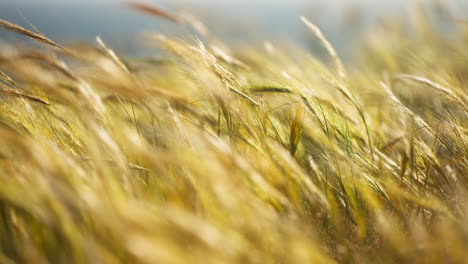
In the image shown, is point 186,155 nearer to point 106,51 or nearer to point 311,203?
point 311,203

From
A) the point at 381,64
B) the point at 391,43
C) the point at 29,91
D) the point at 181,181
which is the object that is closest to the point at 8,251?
the point at 181,181

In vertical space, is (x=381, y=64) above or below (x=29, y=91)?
above

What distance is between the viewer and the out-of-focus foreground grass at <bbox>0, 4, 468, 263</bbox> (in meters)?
0.46

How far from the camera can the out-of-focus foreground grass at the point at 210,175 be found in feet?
1.51

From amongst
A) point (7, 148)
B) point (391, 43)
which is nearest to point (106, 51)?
point (7, 148)

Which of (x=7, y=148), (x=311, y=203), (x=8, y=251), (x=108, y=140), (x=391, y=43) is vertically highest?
(x=391, y=43)

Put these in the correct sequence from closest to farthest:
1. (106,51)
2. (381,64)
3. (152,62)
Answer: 1. (106,51)
2. (152,62)
3. (381,64)

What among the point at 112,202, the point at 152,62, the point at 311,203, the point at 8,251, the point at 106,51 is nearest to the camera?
the point at 112,202

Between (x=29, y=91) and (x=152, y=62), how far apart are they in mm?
408

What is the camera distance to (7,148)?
0.62m

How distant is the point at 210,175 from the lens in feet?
1.55

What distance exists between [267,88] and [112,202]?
45 cm

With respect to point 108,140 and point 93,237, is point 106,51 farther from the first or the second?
point 93,237

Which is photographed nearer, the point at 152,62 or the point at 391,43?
the point at 152,62
